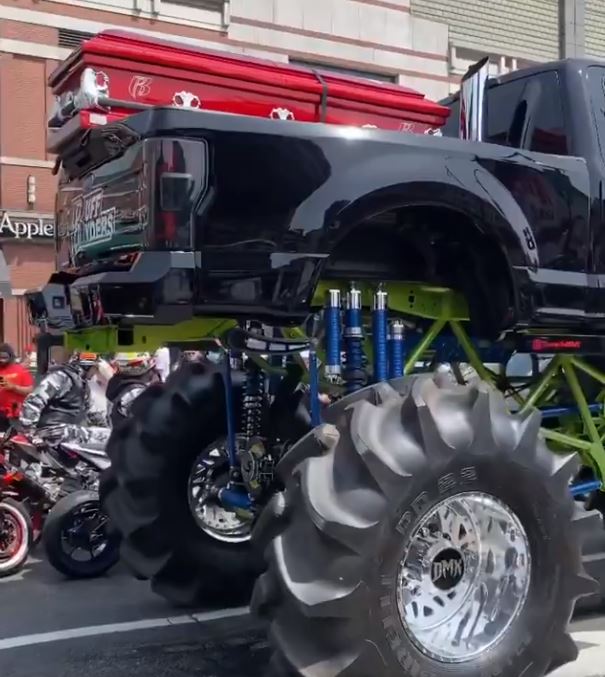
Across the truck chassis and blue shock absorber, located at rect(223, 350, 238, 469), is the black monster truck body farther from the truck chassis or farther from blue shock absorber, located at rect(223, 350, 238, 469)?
blue shock absorber, located at rect(223, 350, 238, 469)

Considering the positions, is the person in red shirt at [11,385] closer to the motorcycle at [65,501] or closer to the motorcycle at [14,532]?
the motorcycle at [65,501]

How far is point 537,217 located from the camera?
4.70 m

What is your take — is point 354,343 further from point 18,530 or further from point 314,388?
point 18,530

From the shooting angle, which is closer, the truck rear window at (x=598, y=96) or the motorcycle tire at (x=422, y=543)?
the motorcycle tire at (x=422, y=543)

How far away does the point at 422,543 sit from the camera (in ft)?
13.3

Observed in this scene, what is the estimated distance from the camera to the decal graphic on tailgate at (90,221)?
4.48 m

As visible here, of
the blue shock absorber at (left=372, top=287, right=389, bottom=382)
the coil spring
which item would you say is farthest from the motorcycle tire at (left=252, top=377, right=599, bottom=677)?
the coil spring

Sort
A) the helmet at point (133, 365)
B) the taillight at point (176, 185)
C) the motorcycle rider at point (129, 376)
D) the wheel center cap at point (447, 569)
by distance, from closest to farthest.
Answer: the taillight at point (176, 185) → the wheel center cap at point (447, 569) → the motorcycle rider at point (129, 376) → the helmet at point (133, 365)

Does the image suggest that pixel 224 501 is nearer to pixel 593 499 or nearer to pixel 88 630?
pixel 88 630

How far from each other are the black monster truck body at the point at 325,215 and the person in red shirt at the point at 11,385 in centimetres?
418

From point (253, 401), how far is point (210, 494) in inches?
28.0

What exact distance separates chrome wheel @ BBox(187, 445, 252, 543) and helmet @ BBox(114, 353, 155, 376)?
5335mm

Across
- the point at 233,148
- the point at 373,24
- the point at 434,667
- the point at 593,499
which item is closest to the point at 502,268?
the point at 233,148

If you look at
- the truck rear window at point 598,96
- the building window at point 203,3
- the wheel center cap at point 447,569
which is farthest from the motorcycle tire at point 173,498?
the building window at point 203,3
